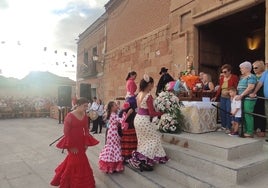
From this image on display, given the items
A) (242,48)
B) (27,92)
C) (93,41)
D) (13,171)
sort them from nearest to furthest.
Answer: (13,171) < (242,48) < (93,41) < (27,92)

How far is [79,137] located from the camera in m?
3.88

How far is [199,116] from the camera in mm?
4938

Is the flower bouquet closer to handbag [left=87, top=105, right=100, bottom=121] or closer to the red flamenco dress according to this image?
the red flamenco dress

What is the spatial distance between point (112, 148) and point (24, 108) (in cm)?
1739

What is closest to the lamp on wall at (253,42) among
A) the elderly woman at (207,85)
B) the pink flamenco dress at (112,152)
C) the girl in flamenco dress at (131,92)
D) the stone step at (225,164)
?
the elderly woman at (207,85)

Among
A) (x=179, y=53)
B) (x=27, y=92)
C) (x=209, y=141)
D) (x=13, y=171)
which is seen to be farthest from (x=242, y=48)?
(x=27, y=92)

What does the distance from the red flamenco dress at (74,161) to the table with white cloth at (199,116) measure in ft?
7.04

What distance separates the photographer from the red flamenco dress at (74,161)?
3.76 metres

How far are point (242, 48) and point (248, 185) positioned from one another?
22.7ft

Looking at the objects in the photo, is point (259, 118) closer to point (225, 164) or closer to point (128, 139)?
point (225, 164)

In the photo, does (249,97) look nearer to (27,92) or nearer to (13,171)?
(13,171)

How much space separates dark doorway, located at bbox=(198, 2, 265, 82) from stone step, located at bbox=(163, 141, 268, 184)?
14.3 ft

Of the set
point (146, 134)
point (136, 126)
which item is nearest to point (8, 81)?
point (136, 126)

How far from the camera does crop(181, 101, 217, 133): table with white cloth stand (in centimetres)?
495
